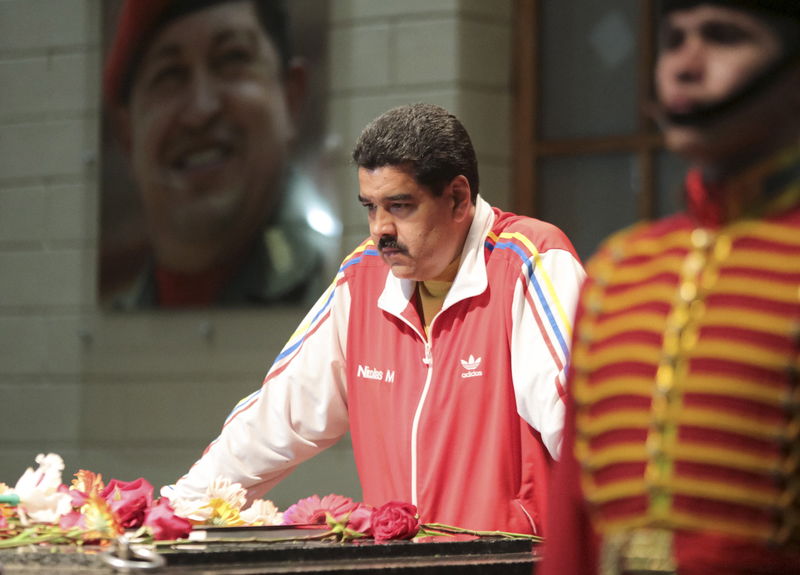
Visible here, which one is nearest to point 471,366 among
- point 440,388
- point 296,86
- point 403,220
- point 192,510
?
point 440,388

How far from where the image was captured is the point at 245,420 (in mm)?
2727

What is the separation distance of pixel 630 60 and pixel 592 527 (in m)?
3.64

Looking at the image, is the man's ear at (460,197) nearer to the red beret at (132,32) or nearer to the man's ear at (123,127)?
the red beret at (132,32)

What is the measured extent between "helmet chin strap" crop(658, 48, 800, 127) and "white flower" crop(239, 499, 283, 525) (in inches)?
48.3

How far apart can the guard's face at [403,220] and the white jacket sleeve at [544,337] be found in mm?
182

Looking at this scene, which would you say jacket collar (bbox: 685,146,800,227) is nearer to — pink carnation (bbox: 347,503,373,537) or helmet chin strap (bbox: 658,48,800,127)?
helmet chin strap (bbox: 658,48,800,127)

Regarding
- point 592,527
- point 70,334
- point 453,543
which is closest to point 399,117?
point 453,543

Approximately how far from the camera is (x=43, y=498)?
2094 millimetres

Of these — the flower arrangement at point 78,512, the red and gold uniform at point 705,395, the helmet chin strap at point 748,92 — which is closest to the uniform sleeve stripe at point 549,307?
the flower arrangement at point 78,512

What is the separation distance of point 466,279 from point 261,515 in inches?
24.2

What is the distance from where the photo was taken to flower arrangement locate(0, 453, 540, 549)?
196cm

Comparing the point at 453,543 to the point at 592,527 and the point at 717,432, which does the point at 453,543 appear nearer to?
the point at 592,527

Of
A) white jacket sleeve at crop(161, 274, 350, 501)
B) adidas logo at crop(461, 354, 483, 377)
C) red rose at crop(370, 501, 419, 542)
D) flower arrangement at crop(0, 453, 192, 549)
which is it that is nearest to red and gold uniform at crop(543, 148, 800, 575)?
red rose at crop(370, 501, 419, 542)

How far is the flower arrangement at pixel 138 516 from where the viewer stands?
1959 mm
